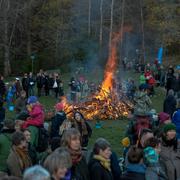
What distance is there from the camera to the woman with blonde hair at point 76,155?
21.7 ft

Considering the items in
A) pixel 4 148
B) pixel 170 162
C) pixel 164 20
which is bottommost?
pixel 170 162

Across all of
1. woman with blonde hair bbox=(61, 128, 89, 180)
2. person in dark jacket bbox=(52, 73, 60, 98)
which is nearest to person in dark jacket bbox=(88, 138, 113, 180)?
woman with blonde hair bbox=(61, 128, 89, 180)

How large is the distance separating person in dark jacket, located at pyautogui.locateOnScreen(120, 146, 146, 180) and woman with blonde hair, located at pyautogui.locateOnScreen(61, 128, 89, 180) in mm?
496

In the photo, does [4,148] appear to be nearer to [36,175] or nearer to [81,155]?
[81,155]

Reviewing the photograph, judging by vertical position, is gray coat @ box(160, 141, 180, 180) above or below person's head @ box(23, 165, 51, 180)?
below

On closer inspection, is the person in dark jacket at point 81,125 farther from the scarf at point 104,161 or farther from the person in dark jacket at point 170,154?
the scarf at point 104,161

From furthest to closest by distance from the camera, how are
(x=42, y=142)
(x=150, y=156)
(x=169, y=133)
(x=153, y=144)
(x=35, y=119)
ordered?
1. (x=35, y=119)
2. (x=42, y=142)
3. (x=169, y=133)
4. (x=153, y=144)
5. (x=150, y=156)

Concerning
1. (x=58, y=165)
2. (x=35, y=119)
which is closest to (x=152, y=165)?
(x=58, y=165)

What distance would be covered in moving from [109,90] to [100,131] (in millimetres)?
3924

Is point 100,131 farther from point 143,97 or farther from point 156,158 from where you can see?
point 156,158

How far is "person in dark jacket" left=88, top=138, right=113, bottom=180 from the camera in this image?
675 centimetres

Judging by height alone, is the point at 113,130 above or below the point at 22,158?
below

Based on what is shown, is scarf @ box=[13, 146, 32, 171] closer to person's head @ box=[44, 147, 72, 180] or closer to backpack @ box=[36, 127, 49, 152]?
person's head @ box=[44, 147, 72, 180]

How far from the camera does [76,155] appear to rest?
6.66 metres
